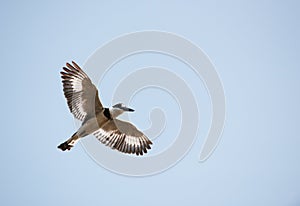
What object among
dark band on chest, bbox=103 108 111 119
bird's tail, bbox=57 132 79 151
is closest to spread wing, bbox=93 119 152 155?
dark band on chest, bbox=103 108 111 119

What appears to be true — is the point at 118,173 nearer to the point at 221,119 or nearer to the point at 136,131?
the point at 136,131

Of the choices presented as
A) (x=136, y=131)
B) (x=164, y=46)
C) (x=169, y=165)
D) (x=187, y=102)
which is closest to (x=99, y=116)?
(x=136, y=131)

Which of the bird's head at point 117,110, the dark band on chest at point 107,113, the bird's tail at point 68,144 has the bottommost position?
the bird's tail at point 68,144

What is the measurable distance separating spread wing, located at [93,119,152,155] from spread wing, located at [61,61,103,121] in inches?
37.0

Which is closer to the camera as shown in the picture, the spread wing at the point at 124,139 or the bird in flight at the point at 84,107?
the bird in flight at the point at 84,107

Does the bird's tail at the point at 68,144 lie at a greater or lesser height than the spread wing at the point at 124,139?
lesser

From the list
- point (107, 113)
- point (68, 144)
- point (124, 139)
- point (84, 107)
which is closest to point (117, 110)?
point (107, 113)

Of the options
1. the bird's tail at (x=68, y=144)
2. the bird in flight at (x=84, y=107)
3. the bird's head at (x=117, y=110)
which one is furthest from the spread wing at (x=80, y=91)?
the bird's tail at (x=68, y=144)

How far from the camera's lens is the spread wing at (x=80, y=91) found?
496 inches

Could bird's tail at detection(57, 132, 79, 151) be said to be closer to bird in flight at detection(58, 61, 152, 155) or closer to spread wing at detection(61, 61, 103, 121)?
bird in flight at detection(58, 61, 152, 155)

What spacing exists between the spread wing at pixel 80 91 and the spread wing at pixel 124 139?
94 centimetres

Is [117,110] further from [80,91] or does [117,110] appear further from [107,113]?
[80,91]

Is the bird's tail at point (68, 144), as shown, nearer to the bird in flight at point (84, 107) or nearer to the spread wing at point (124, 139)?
the bird in flight at point (84, 107)

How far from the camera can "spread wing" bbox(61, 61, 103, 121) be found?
12586 mm
